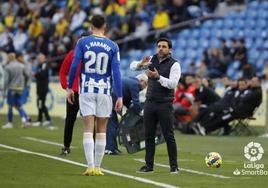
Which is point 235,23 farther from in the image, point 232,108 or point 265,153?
point 265,153

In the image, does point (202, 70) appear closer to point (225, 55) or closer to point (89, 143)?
point (225, 55)

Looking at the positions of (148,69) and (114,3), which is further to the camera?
(114,3)

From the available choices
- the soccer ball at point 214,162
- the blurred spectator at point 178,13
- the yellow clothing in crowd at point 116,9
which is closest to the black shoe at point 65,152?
the soccer ball at point 214,162

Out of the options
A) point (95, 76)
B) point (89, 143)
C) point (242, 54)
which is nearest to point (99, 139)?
point (89, 143)

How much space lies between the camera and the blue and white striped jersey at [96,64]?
13641 millimetres

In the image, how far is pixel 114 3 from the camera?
121ft

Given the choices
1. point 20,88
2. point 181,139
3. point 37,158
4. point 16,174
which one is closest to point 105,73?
point 16,174

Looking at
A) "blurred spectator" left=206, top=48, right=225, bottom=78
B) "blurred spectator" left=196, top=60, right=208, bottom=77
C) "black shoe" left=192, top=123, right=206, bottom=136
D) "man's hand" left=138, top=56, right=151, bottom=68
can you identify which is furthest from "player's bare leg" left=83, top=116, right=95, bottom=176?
"blurred spectator" left=206, top=48, right=225, bottom=78

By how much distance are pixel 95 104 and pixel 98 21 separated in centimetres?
117

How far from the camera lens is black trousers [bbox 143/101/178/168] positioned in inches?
570

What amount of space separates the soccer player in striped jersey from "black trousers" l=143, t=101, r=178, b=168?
922mm

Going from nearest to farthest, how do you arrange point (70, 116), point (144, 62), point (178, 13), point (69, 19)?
point (144, 62) < point (70, 116) < point (178, 13) < point (69, 19)

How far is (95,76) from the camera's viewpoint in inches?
538

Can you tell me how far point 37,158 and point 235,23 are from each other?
18.3 metres
